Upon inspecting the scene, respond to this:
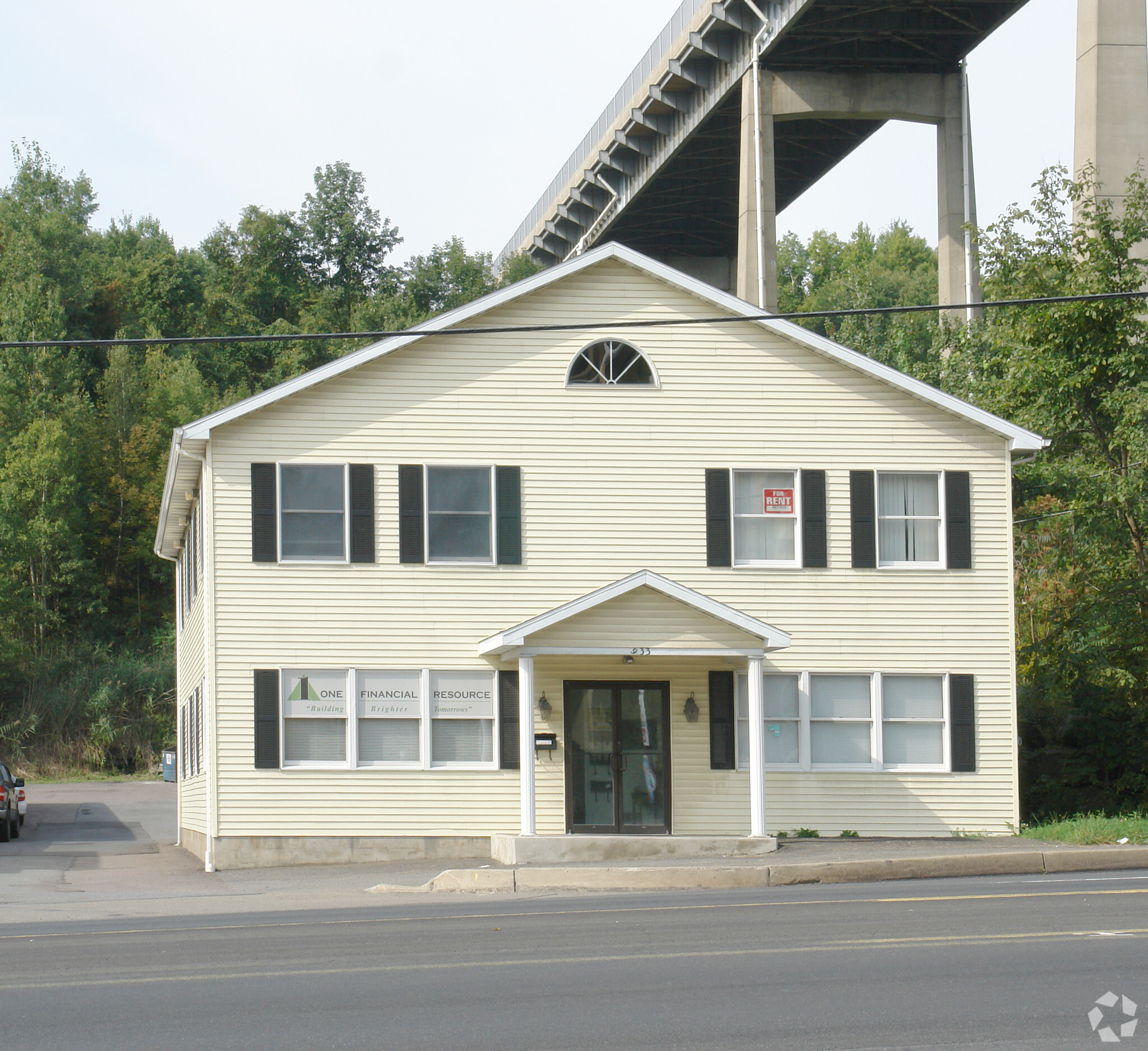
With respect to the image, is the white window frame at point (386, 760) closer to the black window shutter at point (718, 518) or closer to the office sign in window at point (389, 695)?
the office sign in window at point (389, 695)

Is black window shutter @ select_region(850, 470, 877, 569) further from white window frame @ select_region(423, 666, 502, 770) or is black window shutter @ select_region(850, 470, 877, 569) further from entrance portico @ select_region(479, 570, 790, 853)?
white window frame @ select_region(423, 666, 502, 770)

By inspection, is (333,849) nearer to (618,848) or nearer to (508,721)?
(508,721)

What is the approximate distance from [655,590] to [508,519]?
2.63m

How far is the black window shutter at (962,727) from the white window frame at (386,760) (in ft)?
25.9

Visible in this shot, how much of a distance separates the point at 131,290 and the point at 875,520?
52.0m

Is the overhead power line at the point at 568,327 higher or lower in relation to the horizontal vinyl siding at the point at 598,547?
higher

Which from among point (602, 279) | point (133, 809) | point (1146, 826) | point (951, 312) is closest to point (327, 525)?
point (602, 279)

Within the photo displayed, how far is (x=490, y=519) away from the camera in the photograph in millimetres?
21266

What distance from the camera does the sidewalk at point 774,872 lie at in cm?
1605

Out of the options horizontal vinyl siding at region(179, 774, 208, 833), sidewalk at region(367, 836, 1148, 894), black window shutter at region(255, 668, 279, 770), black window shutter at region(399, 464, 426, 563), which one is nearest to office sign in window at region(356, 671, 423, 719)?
black window shutter at region(255, 668, 279, 770)

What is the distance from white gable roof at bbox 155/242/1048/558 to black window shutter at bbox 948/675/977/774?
12.6ft

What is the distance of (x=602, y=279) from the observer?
72.2ft

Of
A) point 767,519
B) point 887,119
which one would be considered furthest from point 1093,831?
point 887,119
